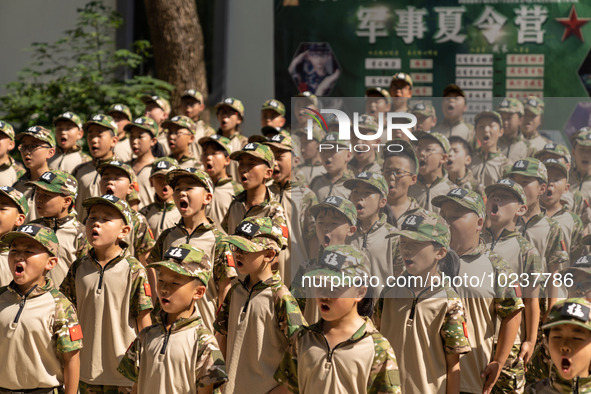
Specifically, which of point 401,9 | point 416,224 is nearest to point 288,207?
point 416,224

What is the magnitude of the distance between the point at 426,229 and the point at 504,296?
2.62ft

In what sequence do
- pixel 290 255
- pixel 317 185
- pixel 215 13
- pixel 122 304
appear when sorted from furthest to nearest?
pixel 215 13 → pixel 317 185 → pixel 290 255 → pixel 122 304

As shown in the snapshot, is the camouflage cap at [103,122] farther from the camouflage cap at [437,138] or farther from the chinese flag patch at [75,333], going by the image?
the chinese flag patch at [75,333]

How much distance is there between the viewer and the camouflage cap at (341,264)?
4.93m

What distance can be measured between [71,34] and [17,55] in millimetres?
967

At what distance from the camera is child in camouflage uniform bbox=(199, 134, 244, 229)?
895 cm

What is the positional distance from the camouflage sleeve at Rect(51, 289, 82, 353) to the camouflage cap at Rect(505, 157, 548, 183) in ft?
10.8

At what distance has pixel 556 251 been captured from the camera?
7078mm

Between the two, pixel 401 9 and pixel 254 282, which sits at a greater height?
pixel 401 9

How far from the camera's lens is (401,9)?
1352 centimetres

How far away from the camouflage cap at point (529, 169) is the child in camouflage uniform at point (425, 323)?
1668 mm

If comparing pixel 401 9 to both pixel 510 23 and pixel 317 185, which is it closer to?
pixel 510 23

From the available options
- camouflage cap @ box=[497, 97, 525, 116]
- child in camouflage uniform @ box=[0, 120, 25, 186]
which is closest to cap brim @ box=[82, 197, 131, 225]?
child in camouflage uniform @ box=[0, 120, 25, 186]

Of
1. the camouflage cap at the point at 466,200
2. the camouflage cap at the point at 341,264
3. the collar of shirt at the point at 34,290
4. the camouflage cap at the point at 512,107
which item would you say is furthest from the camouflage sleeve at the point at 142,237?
the camouflage cap at the point at 512,107
